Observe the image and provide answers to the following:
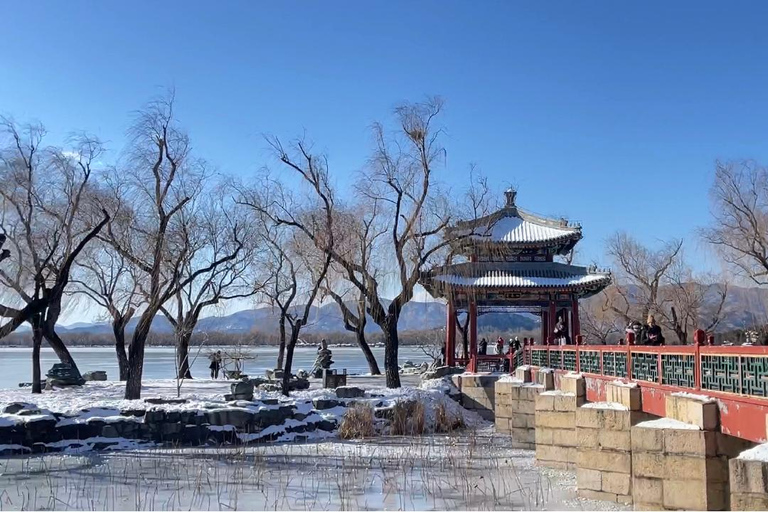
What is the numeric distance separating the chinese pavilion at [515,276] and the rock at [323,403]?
5.03 meters

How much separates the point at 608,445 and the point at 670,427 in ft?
6.29

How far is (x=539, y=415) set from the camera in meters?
12.6

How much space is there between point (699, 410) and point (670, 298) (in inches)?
1060

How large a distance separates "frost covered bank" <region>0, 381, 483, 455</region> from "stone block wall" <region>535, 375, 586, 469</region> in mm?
4920

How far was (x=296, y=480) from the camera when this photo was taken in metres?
10.8

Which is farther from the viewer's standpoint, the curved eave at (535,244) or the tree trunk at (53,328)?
the curved eave at (535,244)

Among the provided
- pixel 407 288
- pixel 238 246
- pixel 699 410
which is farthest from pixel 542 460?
pixel 238 246

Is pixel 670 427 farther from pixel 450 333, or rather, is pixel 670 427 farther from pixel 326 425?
pixel 450 333

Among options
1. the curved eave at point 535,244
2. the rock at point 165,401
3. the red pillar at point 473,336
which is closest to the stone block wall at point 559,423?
the rock at point 165,401

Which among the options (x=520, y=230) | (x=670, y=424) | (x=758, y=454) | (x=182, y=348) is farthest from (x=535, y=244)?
(x=758, y=454)

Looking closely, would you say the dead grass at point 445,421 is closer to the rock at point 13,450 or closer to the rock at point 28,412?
the rock at point 28,412

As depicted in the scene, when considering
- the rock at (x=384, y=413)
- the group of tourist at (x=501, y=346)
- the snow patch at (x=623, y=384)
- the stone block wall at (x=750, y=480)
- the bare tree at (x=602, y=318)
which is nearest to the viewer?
the stone block wall at (x=750, y=480)

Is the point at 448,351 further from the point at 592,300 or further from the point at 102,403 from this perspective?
the point at 592,300

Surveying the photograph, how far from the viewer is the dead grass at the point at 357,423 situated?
1602cm
